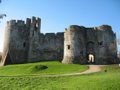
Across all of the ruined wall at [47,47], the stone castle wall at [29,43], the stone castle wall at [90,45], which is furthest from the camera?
the stone castle wall at [29,43]

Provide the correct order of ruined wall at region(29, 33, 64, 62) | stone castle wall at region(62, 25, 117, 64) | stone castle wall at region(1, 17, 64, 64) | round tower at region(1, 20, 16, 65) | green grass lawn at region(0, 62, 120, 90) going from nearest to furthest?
green grass lawn at region(0, 62, 120, 90)
stone castle wall at region(62, 25, 117, 64)
ruined wall at region(29, 33, 64, 62)
stone castle wall at region(1, 17, 64, 64)
round tower at region(1, 20, 16, 65)

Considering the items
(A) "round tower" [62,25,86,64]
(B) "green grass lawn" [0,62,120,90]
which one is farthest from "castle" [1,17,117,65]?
(B) "green grass lawn" [0,62,120,90]

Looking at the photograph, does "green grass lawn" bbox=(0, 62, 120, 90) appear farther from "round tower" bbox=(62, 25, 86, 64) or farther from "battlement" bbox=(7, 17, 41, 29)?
"battlement" bbox=(7, 17, 41, 29)

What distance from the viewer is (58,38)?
44531mm

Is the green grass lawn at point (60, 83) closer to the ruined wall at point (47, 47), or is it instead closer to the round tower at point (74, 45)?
the round tower at point (74, 45)

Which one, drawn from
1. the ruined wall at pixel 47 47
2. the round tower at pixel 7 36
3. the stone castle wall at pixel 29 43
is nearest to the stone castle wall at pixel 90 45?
the ruined wall at pixel 47 47

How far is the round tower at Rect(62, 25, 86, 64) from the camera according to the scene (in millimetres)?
39344

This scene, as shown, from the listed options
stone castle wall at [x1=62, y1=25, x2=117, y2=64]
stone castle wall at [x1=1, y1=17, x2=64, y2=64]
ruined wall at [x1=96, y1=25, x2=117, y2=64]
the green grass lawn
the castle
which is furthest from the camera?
stone castle wall at [x1=1, y1=17, x2=64, y2=64]

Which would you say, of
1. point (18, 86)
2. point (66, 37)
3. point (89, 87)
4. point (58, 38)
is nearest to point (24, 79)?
point (18, 86)

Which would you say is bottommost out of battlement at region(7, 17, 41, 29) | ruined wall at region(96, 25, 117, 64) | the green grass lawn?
the green grass lawn

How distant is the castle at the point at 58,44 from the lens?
39.9m

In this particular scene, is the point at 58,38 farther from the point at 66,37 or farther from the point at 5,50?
the point at 5,50

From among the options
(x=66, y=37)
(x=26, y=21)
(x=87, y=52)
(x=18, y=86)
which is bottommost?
(x=18, y=86)

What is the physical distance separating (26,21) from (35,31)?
2.97 metres
